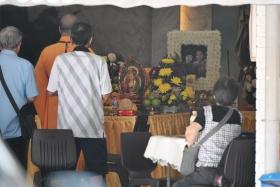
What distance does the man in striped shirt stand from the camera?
8.55 metres

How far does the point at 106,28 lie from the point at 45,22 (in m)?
0.96

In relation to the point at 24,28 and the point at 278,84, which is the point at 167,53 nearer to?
the point at 24,28

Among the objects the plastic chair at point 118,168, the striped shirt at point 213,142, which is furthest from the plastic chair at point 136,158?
the striped shirt at point 213,142

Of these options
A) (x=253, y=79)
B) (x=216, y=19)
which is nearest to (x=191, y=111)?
(x=253, y=79)

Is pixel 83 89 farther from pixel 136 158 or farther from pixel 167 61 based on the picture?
pixel 167 61

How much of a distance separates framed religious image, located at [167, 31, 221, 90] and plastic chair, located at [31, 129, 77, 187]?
374 cm

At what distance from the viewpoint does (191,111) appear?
1045cm

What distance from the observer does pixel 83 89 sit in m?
8.56

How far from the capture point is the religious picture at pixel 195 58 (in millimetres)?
11860

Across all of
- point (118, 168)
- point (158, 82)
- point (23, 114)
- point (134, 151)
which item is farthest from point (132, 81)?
point (23, 114)

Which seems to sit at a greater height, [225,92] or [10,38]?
[10,38]

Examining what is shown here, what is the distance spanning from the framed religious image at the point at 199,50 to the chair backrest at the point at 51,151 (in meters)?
3.74

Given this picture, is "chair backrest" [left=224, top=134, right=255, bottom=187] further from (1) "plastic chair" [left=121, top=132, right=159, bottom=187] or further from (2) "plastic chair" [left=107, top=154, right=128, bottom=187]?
(2) "plastic chair" [left=107, top=154, right=128, bottom=187]

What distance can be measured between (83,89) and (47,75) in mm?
1874
